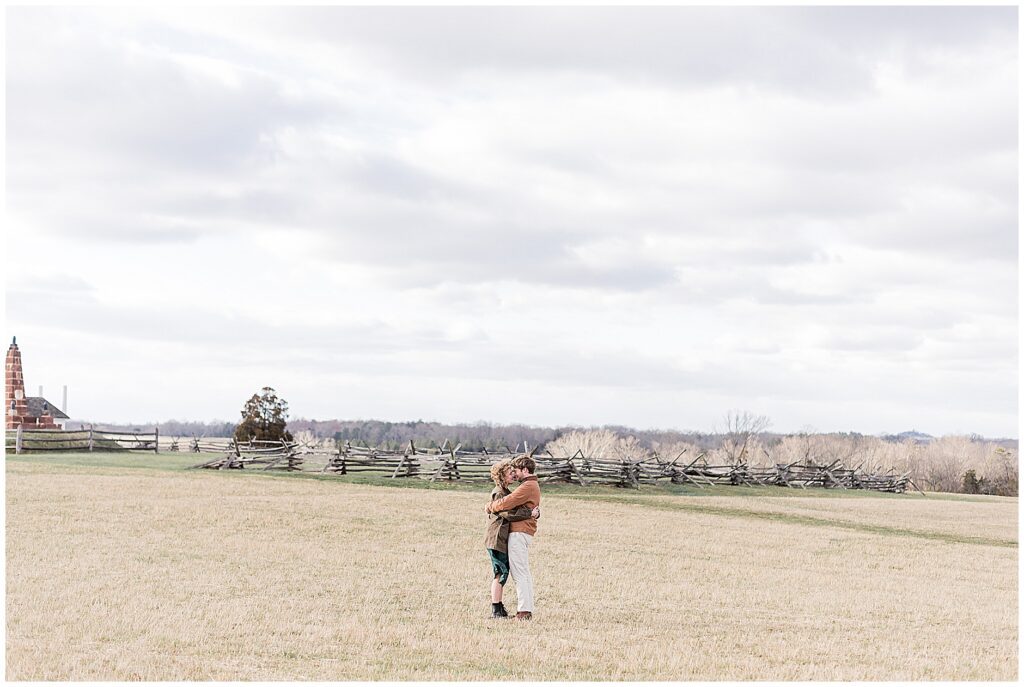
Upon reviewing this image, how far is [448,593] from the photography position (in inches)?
571

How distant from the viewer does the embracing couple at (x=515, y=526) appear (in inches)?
458

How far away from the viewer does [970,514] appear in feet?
127

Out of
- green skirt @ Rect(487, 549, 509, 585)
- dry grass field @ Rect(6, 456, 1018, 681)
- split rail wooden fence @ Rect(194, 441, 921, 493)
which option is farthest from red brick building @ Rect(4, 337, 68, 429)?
green skirt @ Rect(487, 549, 509, 585)

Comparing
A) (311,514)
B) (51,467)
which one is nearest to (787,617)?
(311,514)

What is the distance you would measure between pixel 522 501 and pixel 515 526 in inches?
13.3

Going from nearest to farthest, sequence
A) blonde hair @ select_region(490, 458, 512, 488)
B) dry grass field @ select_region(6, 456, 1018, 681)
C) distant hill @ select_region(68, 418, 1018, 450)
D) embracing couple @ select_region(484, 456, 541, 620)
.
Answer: dry grass field @ select_region(6, 456, 1018, 681), blonde hair @ select_region(490, 458, 512, 488), embracing couple @ select_region(484, 456, 541, 620), distant hill @ select_region(68, 418, 1018, 450)

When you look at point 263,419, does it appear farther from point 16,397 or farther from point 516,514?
point 516,514

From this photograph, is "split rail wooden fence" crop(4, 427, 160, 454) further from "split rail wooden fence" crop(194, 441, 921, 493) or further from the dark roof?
"split rail wooden fence" crop(194, 441, 921, 493)

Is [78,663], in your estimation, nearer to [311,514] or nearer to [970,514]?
[311,514]

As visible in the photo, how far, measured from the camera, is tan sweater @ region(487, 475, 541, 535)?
11641 millimetres

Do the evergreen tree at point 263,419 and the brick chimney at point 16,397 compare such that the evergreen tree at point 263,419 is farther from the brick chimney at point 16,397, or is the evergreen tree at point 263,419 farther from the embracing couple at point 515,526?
the embracing couple at point 515,526

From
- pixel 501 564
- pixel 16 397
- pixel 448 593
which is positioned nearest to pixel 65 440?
pixel 16 397

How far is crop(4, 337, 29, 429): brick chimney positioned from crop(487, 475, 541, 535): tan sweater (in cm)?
4254

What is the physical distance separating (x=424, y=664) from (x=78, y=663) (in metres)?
3.24
